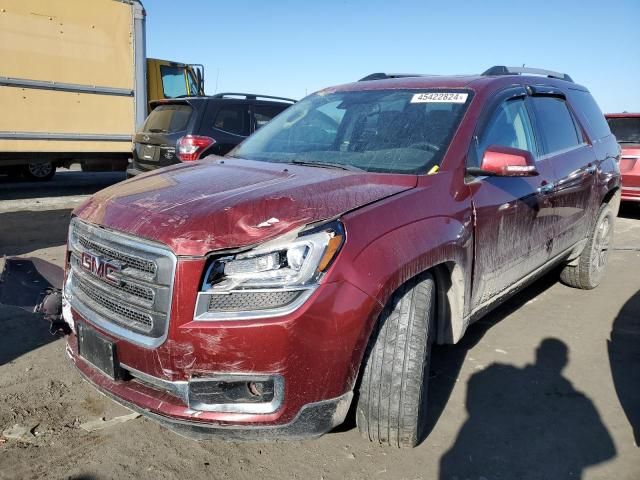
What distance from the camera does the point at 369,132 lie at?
331 centimetres

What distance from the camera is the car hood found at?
2098 mm

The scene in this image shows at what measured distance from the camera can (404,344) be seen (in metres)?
2.41

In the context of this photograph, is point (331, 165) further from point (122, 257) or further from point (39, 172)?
point (39, 172)

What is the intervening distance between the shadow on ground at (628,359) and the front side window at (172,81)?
1023 centimetres

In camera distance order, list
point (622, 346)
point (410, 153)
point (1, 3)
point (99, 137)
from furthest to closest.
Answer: point (99, 137), point (1, 3), point (622, 346), point (410, 153)

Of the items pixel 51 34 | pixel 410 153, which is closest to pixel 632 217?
pixel 410 153

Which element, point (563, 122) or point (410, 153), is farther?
point (563, 122)

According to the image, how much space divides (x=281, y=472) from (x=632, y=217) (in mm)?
9485

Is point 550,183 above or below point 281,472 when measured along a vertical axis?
above

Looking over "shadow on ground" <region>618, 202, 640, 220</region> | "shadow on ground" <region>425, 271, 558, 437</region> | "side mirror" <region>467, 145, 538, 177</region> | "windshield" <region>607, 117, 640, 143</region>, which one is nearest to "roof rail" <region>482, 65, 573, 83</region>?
"side mirror" <region>467, 145, 538, 177</region>

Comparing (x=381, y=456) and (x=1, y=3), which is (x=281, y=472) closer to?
(x=381, y=456)

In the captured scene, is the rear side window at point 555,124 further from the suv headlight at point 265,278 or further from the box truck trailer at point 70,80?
the box truck trailer at point 70,80

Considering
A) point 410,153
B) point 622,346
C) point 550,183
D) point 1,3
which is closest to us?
point 410,153

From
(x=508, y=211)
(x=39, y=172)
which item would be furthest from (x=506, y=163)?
(x=39, y=172)
